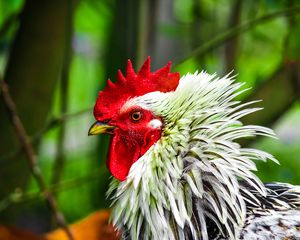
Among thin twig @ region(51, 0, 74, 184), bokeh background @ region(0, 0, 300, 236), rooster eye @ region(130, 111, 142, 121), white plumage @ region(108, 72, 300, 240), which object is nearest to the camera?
white plumage @ region(108, 72, 300, 240)

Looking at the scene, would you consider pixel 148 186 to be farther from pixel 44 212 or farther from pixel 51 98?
pixel 44 212

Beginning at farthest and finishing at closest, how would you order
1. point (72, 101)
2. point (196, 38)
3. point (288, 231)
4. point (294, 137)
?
point (72, 101), point (294, 137), point (196, 38), point (288, 231)

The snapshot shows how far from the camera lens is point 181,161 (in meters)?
2.93

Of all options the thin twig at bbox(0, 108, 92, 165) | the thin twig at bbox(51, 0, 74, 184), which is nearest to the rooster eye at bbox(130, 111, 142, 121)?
the thin twig at bbox(0, 108, 92, 165)

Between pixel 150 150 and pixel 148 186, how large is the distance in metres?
0.14

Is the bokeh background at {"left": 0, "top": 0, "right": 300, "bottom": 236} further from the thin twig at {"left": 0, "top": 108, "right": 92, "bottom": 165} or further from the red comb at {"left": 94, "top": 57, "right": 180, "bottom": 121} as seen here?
the red comb at {"left": 94, "top": 57, "right": 180, "bottom": 121}

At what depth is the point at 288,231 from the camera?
107 inches

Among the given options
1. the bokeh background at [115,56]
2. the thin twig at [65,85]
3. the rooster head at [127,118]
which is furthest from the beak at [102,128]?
the thin twig at [65,85]

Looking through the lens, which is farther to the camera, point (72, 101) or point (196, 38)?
point (72, 101)

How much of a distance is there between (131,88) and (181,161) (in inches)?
13.4

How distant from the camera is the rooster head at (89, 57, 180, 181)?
117 inches

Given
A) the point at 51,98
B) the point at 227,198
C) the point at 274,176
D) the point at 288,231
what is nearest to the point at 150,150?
the point at 227,198

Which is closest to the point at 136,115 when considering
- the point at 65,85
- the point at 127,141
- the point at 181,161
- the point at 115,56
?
the point at 127,141

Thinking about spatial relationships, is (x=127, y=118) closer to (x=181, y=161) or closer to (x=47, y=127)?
(x=181, y=161)
